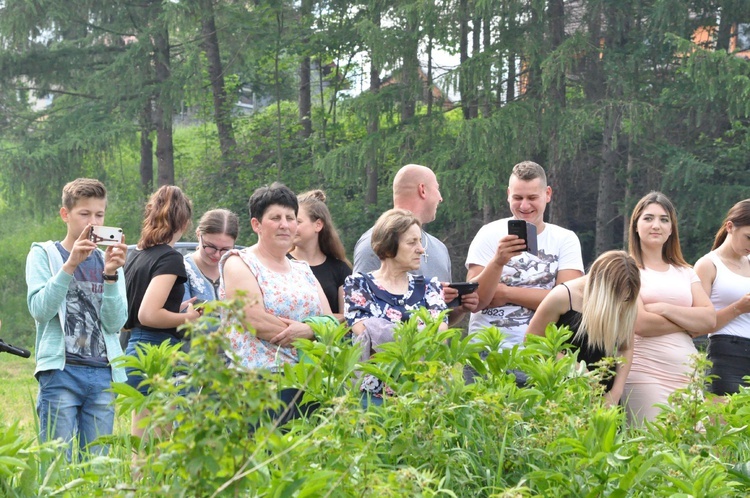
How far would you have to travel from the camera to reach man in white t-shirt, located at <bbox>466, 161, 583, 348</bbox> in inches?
220

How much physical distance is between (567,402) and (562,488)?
59cm

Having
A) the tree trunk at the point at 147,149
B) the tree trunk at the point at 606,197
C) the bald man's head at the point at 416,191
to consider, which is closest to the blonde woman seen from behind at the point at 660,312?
the bald man's head at the point at 416,191

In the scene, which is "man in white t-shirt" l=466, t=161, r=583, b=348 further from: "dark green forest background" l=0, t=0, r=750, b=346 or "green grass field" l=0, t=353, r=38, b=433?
"dark green forest background" l=0, t=0, r=750, b=346

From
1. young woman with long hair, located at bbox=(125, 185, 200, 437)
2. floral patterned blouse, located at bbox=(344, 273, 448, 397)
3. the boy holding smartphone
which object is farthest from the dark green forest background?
the boy holding smartphone

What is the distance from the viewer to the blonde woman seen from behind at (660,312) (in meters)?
5.32

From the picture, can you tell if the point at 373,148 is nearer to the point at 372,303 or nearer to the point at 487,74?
the point at 487,74

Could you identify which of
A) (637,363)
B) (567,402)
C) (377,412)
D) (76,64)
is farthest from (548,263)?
(76,64)

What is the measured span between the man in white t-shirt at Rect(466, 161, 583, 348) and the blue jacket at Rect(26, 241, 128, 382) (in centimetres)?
199

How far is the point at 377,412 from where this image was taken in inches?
129

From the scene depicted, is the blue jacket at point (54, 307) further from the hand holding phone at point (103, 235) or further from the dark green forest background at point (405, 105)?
the dark green forest background at point (405, 105)

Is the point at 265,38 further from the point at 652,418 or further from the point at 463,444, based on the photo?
the point at 463,444

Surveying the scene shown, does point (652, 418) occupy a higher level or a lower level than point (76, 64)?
lower

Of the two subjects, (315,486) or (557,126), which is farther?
(557,126)

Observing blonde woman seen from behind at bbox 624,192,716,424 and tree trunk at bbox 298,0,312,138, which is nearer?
blonde woman seen from behind at bbox 624,192,716,424
